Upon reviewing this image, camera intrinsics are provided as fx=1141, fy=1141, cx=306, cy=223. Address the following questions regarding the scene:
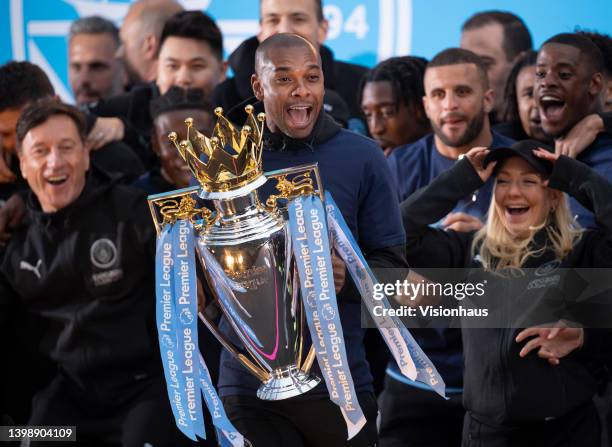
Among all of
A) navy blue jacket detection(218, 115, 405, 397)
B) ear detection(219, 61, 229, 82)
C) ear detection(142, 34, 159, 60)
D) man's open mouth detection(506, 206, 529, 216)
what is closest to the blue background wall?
ear detection(142, 34, 159, 60)

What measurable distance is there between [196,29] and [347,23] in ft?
3.19

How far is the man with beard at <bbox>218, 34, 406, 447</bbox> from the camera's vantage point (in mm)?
2773

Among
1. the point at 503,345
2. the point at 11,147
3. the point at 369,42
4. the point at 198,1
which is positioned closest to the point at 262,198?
the point at 503,345

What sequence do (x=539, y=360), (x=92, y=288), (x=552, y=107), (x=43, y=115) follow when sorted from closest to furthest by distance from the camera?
(x=539, y=360)
(x=92, y=288)
(x=43, y=115)
(x=552, y=107)

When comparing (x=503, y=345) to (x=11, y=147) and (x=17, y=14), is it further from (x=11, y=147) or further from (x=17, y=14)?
(x=17, y=14)

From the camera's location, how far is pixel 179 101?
179 inches

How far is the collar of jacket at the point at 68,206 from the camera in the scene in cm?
380

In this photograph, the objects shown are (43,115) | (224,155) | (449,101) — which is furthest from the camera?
(449,101)

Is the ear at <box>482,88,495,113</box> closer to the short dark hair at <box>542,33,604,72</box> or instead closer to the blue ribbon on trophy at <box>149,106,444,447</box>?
the short dark hair at <box>542,33,604,72</box>

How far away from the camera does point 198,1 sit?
233 inches

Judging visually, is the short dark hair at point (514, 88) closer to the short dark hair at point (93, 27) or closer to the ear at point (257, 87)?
the ear at point (257, 87)

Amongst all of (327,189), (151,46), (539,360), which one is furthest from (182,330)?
(151,46)

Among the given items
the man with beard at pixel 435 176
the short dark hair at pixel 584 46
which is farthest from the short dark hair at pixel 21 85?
the short dark hair at pixel 584 46

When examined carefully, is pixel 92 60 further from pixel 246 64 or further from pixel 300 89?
pixel 300 89
